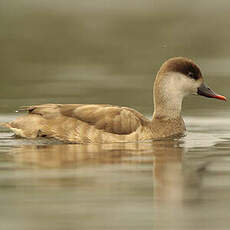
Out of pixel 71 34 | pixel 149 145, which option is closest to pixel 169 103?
pixel 149 145

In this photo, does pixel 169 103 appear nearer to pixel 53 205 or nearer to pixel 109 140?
pixel 109 140

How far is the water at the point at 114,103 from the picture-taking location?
24.6 ft

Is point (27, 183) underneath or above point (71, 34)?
underneath

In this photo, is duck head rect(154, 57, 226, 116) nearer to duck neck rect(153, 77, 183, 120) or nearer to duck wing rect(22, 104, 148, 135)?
duck neck rect(153, 77, 183, 120)

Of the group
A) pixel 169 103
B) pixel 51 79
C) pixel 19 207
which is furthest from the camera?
pixel 51 79

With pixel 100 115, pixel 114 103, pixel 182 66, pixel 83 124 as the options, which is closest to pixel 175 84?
pixel 182 66

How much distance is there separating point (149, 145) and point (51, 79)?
629 cm

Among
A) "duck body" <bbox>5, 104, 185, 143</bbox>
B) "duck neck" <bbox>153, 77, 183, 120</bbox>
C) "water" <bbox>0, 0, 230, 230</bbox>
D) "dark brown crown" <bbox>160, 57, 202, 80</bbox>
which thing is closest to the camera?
"water" <bbox>0, 0, 230, 230</bbox>

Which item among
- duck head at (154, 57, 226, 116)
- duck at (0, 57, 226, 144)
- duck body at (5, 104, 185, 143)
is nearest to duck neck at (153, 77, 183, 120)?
duck head at (154, 57, 226, 116)

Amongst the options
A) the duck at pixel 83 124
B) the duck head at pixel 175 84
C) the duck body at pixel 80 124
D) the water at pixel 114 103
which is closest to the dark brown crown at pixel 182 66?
the duck head at pixel 175 84

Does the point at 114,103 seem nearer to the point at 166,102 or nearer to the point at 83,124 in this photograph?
the point at 166,102

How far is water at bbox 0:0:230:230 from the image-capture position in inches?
295

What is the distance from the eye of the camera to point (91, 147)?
11227 millimetres

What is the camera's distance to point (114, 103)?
14820mm
